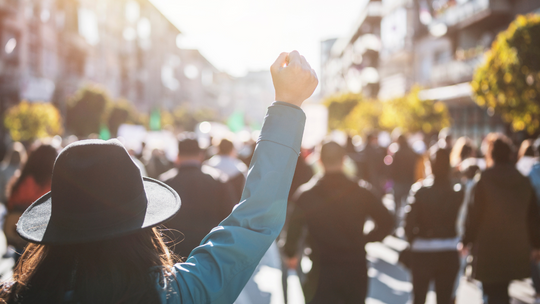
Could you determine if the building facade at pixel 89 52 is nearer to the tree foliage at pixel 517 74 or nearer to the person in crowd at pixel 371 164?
the person in crowd at pixel 371 164

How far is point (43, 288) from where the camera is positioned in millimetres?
1120

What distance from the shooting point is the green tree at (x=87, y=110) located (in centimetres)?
2570

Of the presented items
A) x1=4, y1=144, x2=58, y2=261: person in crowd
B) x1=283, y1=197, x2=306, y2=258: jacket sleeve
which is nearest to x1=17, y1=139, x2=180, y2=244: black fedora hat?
x1=283, y1=197, x2=306, y2=258: jacket sleeve

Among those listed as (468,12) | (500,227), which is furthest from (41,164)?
(468,12)

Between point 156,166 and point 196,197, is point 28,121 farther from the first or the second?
point 196,197

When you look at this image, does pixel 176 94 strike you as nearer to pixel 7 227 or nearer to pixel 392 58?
pixel 392 58

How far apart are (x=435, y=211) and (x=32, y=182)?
3592 millimetres

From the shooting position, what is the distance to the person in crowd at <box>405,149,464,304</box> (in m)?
3.82

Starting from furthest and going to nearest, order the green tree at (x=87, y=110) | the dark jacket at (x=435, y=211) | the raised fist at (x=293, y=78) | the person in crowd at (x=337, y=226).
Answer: the green tree at (x=87, y=110) < the dark jacket at (x=435, y=211) < the person in crowd at (x=337, y=226) < the raised fist at (x=293, y=78)

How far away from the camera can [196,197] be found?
399cm

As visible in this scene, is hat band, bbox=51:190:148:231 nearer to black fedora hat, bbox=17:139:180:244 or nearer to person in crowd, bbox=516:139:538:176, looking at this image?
black fedora hat, bbox=17:139:180:244

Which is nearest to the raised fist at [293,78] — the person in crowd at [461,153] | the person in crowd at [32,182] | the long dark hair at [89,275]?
the long dark hair at [89,275]

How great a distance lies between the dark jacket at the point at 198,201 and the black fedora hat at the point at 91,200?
2.43m

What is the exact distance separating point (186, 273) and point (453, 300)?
3.41 metres
